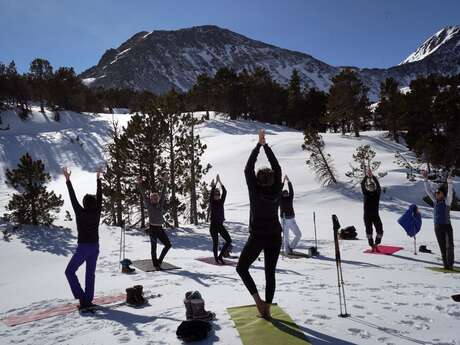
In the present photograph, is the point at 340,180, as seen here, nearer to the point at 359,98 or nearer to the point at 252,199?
the point at 359,98

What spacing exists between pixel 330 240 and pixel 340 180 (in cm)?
1580

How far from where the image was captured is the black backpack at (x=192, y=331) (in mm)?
4457

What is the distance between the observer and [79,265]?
6.36 meters

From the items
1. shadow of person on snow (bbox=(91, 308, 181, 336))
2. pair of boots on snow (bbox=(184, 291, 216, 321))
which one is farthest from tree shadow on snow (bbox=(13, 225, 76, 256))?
pair of boots on snow (bbox=(184, 291, 216, 321))

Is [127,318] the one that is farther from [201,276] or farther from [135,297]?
[201,276]

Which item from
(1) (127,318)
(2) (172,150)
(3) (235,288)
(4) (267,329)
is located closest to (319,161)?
(2) (172,150)

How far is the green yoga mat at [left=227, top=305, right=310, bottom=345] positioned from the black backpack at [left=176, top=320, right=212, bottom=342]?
1.50ft

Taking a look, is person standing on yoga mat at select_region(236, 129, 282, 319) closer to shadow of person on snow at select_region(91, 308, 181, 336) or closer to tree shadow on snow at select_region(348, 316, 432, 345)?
tree shadow on snow at select_region(348, 316, 432, 345)

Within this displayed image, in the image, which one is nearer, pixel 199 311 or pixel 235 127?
pixel 199 311

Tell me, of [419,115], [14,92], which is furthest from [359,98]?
[14,92]

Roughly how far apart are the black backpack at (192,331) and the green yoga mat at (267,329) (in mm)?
458

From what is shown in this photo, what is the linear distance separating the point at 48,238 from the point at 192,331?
42.5 ft

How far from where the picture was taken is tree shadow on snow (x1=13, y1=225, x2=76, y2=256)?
14.2 metres

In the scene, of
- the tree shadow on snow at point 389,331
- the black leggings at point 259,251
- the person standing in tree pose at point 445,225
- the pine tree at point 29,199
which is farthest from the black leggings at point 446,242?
the pine tree at point 29,199
